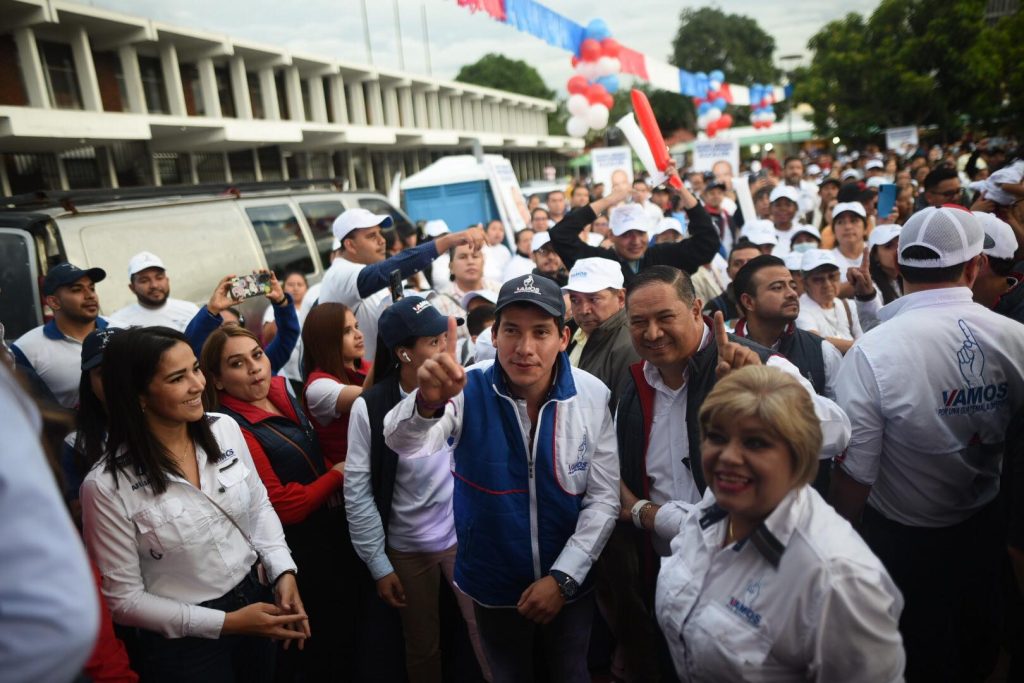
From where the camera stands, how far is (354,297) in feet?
14.7

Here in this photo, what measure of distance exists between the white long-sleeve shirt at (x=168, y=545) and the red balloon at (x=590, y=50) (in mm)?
12295

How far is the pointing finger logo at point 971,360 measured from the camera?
7.68ft

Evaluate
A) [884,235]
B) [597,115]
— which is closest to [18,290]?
[884,235]

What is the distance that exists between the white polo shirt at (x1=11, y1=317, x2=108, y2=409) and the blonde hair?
401cm

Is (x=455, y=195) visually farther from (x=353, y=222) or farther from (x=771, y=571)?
(x=771, y=571)

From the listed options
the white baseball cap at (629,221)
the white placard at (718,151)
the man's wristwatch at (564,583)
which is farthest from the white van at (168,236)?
the white placard at (718,151)

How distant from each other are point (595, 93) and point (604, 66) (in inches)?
26.5

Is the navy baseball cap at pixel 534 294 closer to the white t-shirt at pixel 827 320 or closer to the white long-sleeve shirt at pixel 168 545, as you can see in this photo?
the white long-sleeve shirt at pixel 168 545

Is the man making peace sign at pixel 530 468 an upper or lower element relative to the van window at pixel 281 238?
lower

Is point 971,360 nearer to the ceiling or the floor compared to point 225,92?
nearer to the floor

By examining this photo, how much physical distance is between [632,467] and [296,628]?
146cm

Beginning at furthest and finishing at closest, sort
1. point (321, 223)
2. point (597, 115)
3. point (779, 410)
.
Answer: point (597, 115) → point (321, 223) → point (779, 410)

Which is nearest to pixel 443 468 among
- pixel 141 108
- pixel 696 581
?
pixel 696 581

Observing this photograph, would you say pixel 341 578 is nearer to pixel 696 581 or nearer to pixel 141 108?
pixel 696 581
